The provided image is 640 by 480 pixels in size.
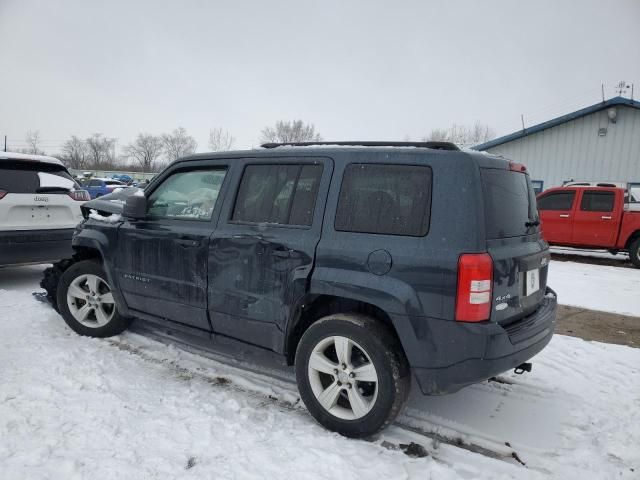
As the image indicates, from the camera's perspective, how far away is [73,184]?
261 inches

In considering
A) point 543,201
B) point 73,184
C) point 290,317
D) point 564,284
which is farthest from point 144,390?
point 543,201

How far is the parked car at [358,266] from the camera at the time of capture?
2.53 meters

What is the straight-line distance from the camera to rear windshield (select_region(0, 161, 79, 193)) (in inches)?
228

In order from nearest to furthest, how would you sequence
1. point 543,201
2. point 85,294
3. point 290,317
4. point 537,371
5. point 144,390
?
point 290,317 → point 144,390 → point 537,371 → point 85,294 → point 543,201

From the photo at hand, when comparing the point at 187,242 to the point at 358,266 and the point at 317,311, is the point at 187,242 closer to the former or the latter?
the point at 317,311

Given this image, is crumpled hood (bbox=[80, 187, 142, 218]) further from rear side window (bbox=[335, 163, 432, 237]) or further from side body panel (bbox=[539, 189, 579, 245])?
side body panel (bbox=[539, 189, 579, 245])

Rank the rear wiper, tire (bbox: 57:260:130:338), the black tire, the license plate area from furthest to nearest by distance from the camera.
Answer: the black tire < the rear wiper < tire (bbox: 57:260:130:338) < the license plate area

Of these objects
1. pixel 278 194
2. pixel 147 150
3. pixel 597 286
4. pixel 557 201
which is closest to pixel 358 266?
pixel 278 194

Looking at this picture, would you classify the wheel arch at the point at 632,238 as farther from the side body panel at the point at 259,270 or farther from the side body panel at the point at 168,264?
the side body panel at the point at 168,264

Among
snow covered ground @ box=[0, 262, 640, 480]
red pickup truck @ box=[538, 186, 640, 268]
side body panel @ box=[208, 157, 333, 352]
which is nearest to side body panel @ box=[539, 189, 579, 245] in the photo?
red pickup truck @ box=[538, 186, 640, 268]

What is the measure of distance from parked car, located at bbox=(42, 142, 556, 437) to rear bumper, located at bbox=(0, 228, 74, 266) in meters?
3.05

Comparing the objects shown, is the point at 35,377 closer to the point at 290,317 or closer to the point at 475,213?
the point at 290,317

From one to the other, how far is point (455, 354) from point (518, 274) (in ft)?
2.28

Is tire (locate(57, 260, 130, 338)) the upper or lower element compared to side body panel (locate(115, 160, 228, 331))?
lower
